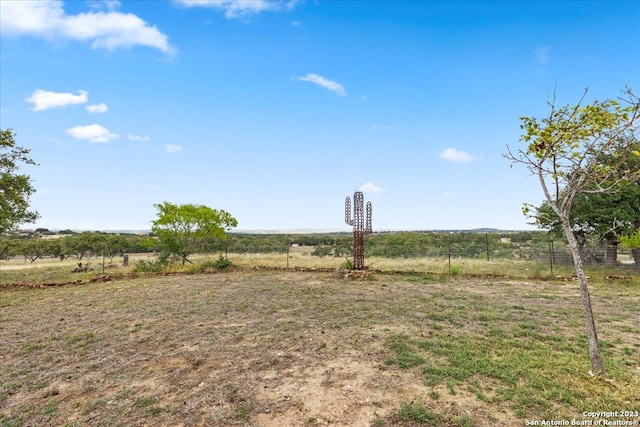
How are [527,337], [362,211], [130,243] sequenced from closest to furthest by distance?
[527,337]
[362,211]
[130,243]

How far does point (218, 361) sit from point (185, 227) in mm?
13882

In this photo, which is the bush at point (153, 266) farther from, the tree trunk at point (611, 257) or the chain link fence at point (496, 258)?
the tree trunk at point (611, 257)

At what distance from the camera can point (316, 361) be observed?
4391mm

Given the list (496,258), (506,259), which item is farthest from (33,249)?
(506,259)

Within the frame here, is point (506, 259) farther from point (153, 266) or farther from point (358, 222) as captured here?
point (153, 266)

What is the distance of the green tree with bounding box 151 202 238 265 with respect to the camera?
16.5m

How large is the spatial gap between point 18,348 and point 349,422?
19.5 ft

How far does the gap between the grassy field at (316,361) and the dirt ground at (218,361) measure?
0.9 inches

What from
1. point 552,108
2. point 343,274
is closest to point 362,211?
point 343,274

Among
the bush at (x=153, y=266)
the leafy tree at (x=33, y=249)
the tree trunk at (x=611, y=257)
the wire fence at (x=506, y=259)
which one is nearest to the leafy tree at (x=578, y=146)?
the wire fence at (x=506, y=259)

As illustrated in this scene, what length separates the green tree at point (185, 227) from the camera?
16.5m

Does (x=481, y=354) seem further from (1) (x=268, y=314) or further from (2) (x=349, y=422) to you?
(1) (x=268, y=314)

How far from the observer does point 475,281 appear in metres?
11.6

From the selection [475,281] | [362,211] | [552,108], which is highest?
[552,108]
